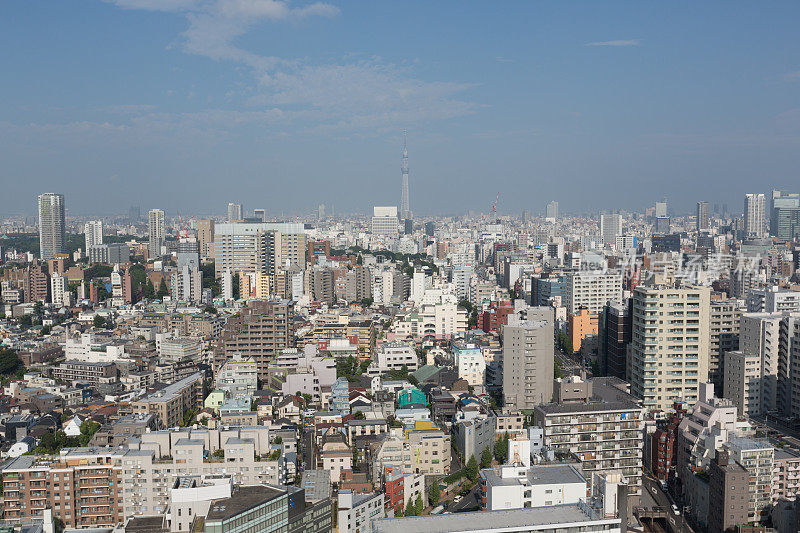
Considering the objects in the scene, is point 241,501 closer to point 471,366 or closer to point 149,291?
point 471,366

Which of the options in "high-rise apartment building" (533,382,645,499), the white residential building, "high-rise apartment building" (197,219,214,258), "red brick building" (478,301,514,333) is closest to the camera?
"high-rise apartment building" (533,382,645,499)

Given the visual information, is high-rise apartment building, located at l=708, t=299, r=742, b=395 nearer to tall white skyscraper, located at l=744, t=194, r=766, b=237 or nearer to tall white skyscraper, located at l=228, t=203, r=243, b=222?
tall white skyscraper, located at l=744, t=194, r=766, b=237

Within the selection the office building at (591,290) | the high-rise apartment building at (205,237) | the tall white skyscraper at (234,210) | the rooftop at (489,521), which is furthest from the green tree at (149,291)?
the tall white skyscraper at (234,210)

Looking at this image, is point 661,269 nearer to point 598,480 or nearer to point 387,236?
point 598,480

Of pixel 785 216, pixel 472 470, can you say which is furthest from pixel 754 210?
pixel 472 470

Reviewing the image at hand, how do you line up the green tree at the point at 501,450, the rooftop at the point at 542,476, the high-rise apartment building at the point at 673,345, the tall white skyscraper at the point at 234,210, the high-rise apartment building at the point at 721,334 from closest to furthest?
the rooftop at the point at 542,476
the green tree at the point at 501,450
the high-rise apartment building at the point at 673,345
the high-rise apartment building at the point at 721,334
the tall white skyscraper at the point at 234,210

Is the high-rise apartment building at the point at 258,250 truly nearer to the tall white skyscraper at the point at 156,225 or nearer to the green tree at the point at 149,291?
the green tree at the point at 149,291

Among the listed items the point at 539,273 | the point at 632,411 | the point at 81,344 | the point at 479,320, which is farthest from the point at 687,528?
the point at 539,273

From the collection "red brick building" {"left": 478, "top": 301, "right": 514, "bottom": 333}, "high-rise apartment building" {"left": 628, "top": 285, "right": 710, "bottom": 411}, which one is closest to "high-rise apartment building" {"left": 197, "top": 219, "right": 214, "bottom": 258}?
"red brick building" {"left": 478, "top": 301, "right": 514, "bottom": 333}
